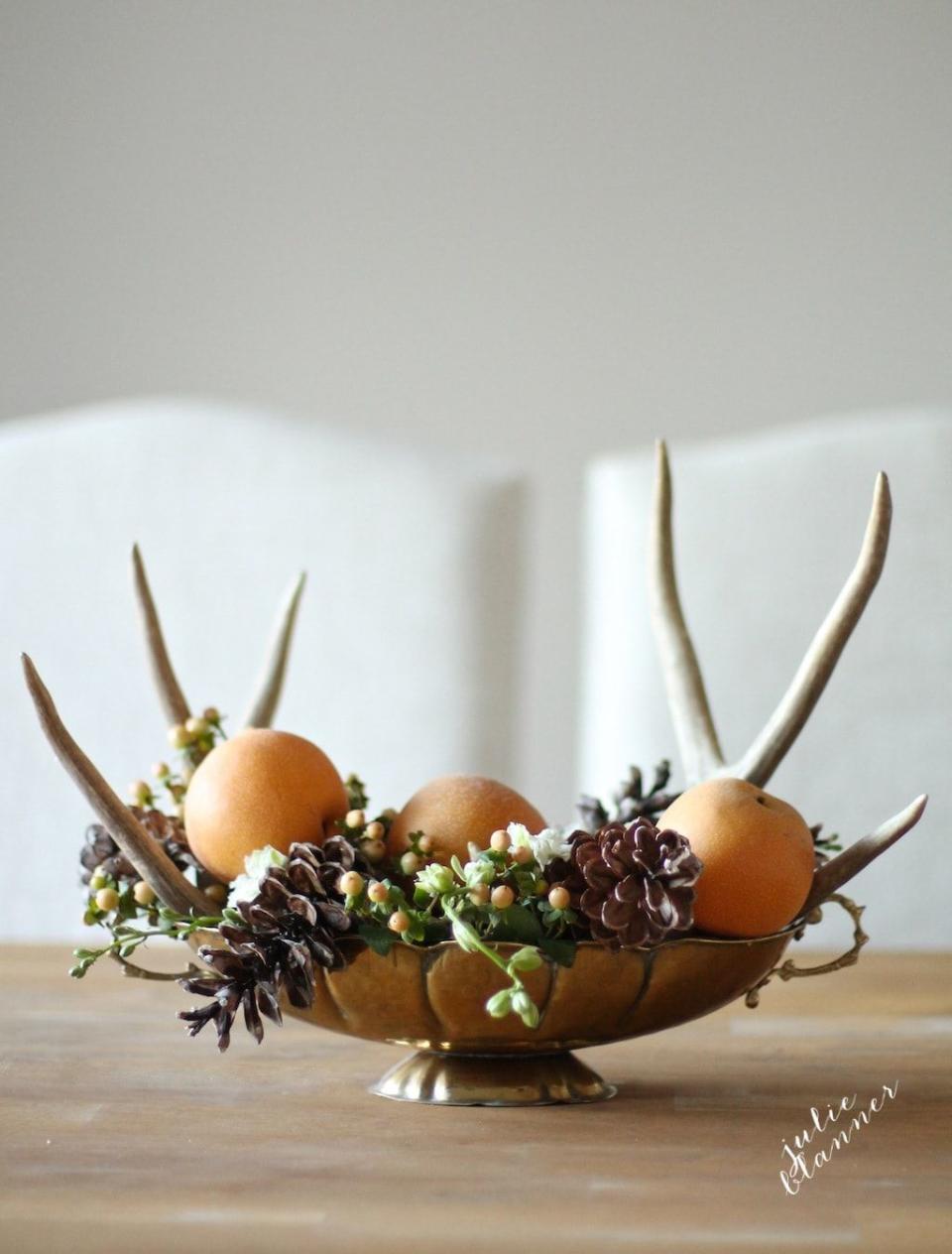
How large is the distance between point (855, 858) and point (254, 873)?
9.4 inches

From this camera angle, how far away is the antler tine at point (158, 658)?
0.73 meters

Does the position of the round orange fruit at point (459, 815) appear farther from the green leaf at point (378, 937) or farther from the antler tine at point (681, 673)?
the antler tine at point (681, 673)

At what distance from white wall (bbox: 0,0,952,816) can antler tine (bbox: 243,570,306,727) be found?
1.54 meters

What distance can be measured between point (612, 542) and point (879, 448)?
276 mm

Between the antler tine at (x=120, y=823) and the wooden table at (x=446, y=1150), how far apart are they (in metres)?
0.09

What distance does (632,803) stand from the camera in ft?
2.27

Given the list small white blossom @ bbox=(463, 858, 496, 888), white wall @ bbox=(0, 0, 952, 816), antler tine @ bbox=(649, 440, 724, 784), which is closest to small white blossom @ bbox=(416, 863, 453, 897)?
small white blossom @ bbox=(463, 858, 496, 888)

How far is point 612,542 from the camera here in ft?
4.94

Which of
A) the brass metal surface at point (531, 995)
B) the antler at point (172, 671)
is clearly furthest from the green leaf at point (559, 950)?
the antler at point (172, 671)

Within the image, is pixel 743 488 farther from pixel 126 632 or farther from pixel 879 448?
pixel 126 632

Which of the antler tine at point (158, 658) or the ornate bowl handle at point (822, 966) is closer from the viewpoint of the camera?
the ornate bowl handle at point (822, 966)
